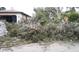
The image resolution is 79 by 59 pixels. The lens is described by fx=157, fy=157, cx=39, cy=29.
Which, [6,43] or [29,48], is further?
[6,43]

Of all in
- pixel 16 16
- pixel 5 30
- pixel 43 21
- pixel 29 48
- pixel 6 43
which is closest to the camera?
pixel 29 48

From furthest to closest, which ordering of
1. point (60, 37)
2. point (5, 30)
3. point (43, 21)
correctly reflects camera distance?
point (43, 21)
point (5, 30)
point (60, 37)

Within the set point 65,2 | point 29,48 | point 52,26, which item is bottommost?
point 29,48

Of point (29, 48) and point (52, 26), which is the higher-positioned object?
point (52, 26)

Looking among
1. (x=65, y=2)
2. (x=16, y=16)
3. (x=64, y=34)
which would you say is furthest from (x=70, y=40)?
(x=16, y=16)

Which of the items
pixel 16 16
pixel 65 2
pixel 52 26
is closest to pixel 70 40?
pixel 52 26

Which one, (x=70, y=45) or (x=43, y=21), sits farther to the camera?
(x=43, y=21)

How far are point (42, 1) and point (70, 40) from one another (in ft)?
5.78

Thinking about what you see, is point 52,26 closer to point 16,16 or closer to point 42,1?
point 42,1

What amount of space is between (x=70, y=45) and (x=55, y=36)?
780mm

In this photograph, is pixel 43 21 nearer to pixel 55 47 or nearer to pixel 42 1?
pixel 42 1

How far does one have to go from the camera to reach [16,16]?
11914 millimetres

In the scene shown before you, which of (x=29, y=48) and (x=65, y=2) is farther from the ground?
(x=65, y=2)

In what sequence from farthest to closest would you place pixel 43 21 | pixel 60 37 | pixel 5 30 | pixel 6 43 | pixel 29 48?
pixel 43 21 → pixel 5 30 → pixel 60 37 → pixel 6 43 → pixel 29 48
